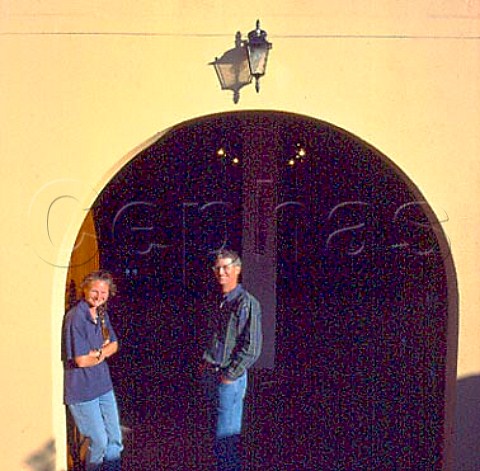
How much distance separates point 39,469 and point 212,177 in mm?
6162

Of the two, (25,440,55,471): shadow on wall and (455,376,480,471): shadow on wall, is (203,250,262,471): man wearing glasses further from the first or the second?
(455,376,480,471): shadow on wall

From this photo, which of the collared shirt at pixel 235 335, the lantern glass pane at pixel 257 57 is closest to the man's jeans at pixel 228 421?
the collared shirt at pixel 235 335

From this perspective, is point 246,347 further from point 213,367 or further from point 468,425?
point 468,425

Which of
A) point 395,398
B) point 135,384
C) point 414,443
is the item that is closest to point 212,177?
point 135,384

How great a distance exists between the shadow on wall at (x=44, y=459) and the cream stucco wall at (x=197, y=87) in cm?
102

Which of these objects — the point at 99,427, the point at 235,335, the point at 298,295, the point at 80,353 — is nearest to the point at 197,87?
the point at 235,335

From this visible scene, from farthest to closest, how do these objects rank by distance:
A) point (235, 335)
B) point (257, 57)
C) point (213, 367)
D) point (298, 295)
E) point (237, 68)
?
point (298, 295), point (213, 367), point (235, 335), point (237, 68), point (257, 57)

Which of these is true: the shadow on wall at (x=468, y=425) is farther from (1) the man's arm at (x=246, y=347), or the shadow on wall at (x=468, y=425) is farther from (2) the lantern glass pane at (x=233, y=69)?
(2) the lantern glass pane at (x=233, y=69)

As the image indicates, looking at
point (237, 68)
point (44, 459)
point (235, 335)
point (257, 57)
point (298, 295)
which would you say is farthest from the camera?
point (298, 295)

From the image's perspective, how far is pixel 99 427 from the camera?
408cm

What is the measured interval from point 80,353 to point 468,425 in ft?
8.27

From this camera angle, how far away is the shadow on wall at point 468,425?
3.88 metres

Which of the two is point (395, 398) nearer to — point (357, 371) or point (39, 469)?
point (357, 371)

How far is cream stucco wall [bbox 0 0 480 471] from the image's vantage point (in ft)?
12.2
